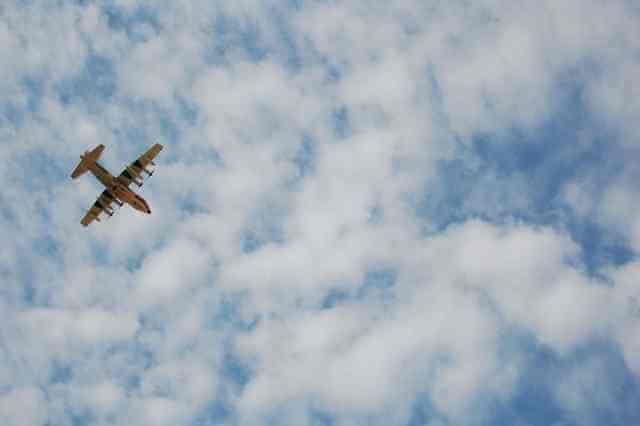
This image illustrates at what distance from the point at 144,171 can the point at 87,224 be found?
1328cm

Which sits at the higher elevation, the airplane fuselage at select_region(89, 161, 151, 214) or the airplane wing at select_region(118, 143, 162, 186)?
the airplane wing at select_region(118, 143, 162, 186)

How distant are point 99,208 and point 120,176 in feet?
25.0

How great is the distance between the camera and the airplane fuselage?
78494 millimetres

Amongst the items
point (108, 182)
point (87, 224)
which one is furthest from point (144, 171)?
point (87, 224)

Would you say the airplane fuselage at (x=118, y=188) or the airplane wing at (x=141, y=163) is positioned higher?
the airplane wing at (x=141, y=163)

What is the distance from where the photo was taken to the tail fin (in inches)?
3024

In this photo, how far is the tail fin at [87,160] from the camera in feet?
252

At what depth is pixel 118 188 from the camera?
79.7m

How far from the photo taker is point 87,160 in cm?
7719

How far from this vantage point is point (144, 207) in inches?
3187

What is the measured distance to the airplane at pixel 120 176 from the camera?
77.4 meters

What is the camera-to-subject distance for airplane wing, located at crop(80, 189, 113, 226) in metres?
82.2

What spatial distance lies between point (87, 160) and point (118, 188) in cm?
505

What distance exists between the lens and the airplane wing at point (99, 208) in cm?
8219
